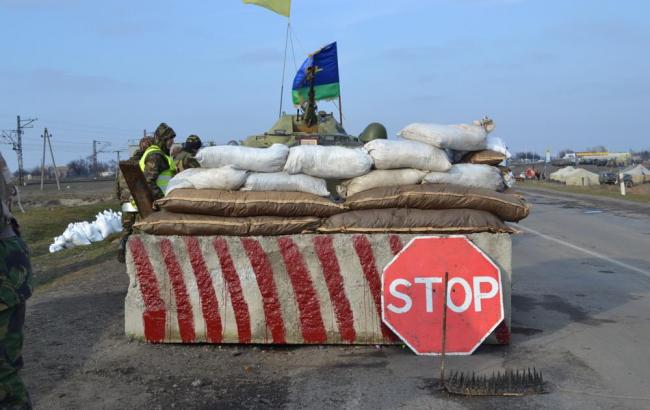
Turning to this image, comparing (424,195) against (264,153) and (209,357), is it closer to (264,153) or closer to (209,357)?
(264,153)

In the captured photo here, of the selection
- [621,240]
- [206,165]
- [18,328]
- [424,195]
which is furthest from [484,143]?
[621,240]

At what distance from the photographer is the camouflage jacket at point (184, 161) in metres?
7.70

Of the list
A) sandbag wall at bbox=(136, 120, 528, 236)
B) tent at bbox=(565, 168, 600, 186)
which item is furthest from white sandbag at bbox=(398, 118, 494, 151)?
tent at bbox=(565, 168, 600, 186)

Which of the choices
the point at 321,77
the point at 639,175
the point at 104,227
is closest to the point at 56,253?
the point at 104,227

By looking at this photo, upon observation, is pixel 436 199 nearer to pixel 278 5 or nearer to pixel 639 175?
pixel 278 5

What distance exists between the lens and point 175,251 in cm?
539

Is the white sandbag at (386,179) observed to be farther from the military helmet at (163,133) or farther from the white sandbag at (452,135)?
the military helmet at (163,133)

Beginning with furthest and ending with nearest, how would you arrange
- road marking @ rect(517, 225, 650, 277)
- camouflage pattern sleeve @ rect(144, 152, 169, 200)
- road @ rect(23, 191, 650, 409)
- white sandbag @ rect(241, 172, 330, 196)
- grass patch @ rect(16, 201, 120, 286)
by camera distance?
1. grass patch @ rect(16, 201, 120, 286)
2. road marking @ rect(517, 225, 650, 277)
3. camouflage pattern sleeve @ rect(144, 152, 169, 200)
4. white sandbag @ rect(241, 172, 330, 196)
5. road @ rect(23, 191, 650, 409)

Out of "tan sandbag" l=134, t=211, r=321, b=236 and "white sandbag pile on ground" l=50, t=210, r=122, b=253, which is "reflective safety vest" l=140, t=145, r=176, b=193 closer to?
"tan sandbag" l=134, t=211, r=321, b=236

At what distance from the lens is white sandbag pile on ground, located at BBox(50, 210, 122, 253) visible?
13.4 m

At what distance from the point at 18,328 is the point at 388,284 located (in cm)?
286

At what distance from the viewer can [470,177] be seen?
5.79 metres

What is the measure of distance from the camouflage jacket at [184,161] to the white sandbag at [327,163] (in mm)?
2174

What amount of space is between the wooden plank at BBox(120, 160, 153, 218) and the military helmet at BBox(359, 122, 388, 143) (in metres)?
5.77
